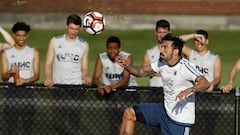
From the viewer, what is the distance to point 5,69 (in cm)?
1465

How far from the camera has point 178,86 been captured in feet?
41.5

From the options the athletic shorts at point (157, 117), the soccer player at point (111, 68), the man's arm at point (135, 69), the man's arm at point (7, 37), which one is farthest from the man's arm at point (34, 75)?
the athletic shorts at point (157, 117)

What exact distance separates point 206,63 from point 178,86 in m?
2.17

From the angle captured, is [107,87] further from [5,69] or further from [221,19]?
[221,19]

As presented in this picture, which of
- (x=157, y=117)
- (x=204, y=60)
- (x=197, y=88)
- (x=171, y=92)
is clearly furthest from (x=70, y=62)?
(x=197, y=88)

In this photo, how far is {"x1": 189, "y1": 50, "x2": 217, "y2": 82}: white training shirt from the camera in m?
14.7

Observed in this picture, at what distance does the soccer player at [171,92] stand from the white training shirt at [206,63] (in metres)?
1.85

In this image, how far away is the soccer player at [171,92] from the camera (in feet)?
41.2

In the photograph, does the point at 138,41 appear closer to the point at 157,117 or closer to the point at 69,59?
the point at 69,59

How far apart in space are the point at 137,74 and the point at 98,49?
17.9m

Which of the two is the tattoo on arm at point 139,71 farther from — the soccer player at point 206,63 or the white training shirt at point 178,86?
the soccer player at point 206,63

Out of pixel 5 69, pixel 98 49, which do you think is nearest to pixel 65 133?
pixel 5 69

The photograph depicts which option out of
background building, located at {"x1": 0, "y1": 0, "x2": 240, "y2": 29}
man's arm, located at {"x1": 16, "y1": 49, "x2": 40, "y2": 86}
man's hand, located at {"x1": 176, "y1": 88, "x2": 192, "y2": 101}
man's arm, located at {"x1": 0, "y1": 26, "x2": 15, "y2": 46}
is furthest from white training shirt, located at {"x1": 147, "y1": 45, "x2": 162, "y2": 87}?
background building, located at {"x1": 0, "y1": 0, "x2": 240, "y2": 29}

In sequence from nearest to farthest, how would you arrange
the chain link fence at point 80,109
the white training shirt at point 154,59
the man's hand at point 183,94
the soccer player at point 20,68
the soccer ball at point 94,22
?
the man's hand at point 183,94 → the chain link fence at point 80,109 → the soccer ball at point 94,22 → the soccer player at point 20,68 → the white training shirt at point 154,59
